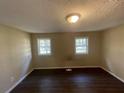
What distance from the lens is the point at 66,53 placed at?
621 cm

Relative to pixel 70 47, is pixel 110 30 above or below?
above

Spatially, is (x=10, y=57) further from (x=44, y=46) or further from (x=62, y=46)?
(x=62, y=46)

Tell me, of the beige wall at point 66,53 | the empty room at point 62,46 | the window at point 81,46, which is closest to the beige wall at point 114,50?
the empty room at point 62,46

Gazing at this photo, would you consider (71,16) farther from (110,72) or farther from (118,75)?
(110,72)

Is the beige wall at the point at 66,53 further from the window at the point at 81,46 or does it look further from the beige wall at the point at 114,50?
the beige wall at the point at 114,50

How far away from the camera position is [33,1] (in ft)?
5.94

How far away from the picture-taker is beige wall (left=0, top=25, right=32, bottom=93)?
3179 mm

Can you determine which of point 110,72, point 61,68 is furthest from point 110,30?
point 61,68

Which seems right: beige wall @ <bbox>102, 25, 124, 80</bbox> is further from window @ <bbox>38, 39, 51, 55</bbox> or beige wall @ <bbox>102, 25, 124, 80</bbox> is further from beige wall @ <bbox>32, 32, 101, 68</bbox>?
window @ <bbox>38, 39, 51, 55</bbox>

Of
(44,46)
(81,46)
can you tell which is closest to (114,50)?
(81,46)

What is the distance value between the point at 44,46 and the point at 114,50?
3511mm

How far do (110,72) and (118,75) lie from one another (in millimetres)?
753

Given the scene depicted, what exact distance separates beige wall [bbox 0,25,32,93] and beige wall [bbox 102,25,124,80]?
3.73 meters

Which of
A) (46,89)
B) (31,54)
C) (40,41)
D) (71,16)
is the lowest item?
(46,89)
